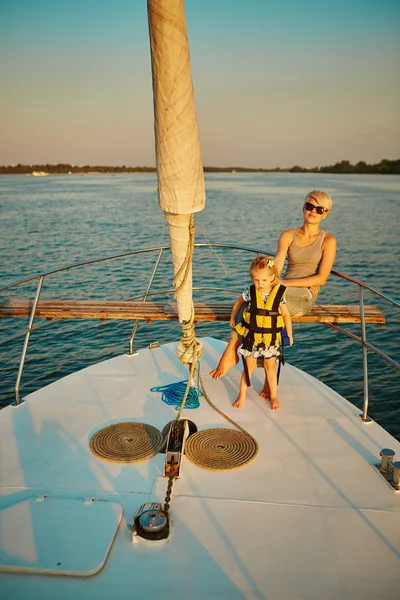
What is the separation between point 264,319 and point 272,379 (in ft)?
2.05

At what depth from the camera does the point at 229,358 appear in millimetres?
4988

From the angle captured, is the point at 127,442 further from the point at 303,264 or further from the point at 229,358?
the point at 303,264

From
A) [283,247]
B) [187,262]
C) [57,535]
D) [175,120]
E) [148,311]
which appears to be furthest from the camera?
[148,311]

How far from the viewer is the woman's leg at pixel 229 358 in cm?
480

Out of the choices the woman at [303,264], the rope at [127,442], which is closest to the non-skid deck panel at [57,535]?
the rope at [127,442]

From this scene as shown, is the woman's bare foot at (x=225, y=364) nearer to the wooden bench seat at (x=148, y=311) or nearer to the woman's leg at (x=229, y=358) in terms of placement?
the woman's leg at (x=229, y=358)

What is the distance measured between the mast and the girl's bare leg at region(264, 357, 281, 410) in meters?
1.55

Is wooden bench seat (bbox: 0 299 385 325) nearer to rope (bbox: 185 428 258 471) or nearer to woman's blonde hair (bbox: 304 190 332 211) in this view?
woman's blonde hair (bbox: 304 190 332 211)

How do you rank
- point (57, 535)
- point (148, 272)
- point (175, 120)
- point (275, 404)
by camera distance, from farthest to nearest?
1. point (148, 272)
2. point (275, 404)
3. point (175, 120)
4. point (57, 535)

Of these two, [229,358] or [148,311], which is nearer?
[229,358]

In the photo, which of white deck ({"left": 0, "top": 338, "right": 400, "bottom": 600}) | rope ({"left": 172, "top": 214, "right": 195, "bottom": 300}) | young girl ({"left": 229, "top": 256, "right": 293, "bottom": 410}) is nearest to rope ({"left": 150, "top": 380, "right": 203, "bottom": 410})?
white deck ({"left": 0, "top": 338, "right": 400, "bottom": 600})

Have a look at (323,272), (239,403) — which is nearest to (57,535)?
(239,403)

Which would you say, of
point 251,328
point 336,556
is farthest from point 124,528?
point 251,328

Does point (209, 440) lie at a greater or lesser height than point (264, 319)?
lesser
